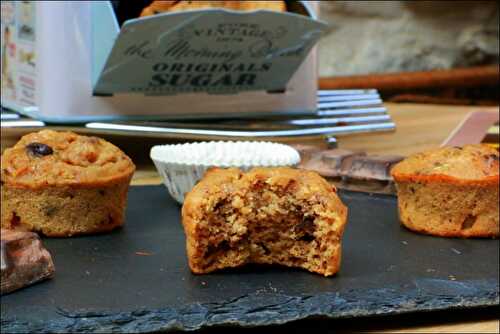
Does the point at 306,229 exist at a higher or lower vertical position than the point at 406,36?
higher

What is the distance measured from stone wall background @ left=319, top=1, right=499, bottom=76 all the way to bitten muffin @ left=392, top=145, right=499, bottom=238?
1598 mm

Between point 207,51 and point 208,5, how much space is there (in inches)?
3.5

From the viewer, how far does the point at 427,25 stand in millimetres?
2916

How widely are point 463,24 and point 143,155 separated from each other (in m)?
1.56

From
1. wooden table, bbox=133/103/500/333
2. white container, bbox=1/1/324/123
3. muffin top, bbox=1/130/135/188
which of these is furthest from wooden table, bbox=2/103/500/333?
muffin top, bbox=1/130/135/188

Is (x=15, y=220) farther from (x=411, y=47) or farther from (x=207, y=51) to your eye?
(x=411, y=47)

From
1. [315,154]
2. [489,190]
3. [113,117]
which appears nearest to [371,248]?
[489,190]

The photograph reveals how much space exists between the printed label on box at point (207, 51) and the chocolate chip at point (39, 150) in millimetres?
358

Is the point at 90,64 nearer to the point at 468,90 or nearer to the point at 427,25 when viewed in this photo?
the point at 427,25

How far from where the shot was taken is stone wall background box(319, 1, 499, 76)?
2885 mm

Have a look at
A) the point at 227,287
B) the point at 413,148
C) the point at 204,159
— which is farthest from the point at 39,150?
the point at 413,148

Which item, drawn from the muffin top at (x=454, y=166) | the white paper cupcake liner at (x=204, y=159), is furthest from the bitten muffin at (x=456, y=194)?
the white paper cupcake liner at (x=204, y=159)

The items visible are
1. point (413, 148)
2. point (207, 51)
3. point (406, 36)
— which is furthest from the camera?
point (406, 36)

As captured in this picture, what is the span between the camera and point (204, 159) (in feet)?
4.68
